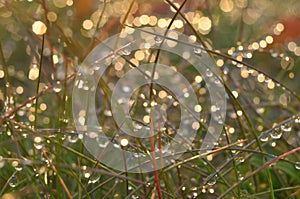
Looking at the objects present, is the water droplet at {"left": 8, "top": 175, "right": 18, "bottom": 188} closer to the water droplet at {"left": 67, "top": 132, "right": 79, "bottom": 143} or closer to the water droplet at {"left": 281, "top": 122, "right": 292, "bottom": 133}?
the water droplet at {"left": 67, "top": 132, "right": 79, "bottom": 143}

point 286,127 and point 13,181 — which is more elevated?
point 286,127

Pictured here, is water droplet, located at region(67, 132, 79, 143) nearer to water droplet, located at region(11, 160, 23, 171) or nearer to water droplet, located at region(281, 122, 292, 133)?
water droplet, located at region(11, 160, 23, 171)

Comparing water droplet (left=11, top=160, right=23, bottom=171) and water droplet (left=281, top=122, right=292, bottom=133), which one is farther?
water droplet (left=281, top=122, right=292, bottom=133)

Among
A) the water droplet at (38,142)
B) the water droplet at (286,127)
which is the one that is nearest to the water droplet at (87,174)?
the water droplet at (38,142)

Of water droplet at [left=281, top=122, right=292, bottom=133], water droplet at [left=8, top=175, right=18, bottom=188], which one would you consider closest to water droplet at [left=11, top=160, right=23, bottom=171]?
water droplet at [left=8, top=175, right=18, bottom=188]

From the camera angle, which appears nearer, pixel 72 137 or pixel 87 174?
pixel 87 174

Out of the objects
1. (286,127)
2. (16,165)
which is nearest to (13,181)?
(16,165)

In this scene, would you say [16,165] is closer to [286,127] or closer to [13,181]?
[13,181]

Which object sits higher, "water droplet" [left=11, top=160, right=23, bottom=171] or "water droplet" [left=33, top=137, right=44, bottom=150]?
"water droplet" [left=33, top=137, right=44, bottom=150]

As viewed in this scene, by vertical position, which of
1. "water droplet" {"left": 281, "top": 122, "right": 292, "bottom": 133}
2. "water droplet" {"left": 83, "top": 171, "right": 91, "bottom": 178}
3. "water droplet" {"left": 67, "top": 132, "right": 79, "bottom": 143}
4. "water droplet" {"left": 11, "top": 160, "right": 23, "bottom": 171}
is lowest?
"water droplet" {"left": 83, "top": 171, "right": 91, "bottom": 178}

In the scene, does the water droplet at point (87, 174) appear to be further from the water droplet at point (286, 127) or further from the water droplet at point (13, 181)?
the water droplet at point (286, 127)

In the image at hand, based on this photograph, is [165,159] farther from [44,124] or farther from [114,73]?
[114,73]
